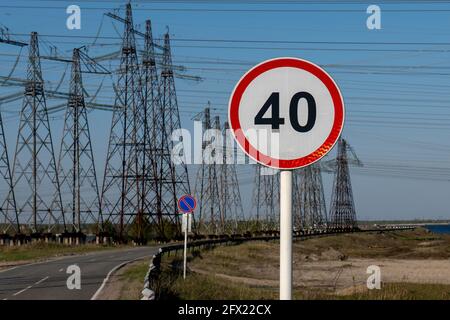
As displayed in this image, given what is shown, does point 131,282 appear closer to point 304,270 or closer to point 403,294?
point 403,294

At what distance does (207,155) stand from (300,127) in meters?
90.7

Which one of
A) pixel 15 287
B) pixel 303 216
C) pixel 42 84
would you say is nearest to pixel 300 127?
pixel 15 287

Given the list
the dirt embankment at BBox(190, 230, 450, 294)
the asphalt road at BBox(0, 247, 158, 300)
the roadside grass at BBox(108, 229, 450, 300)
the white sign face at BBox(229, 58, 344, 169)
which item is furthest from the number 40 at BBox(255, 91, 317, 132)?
the dirt embankment at BBox(190, 230, 450, 294)

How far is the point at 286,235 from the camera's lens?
4.37 metres

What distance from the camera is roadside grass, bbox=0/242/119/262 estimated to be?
4839 cm

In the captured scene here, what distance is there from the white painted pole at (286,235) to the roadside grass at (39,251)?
146 feet

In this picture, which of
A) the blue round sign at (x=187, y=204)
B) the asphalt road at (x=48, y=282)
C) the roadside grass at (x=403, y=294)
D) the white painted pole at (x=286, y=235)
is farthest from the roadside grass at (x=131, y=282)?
the white painted pole at (x=286, y=235)

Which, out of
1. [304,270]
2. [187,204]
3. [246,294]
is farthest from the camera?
[304,270]

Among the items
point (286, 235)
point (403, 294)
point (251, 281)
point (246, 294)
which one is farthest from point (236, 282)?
point (286, 235)

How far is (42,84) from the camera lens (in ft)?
204

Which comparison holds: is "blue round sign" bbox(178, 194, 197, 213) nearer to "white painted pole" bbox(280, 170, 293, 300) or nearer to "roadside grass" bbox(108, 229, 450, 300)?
"roadside grass" bbox(108, 229, 450, 300)

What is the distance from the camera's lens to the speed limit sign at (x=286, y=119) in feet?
14.2

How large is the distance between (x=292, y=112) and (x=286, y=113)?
4 cm
